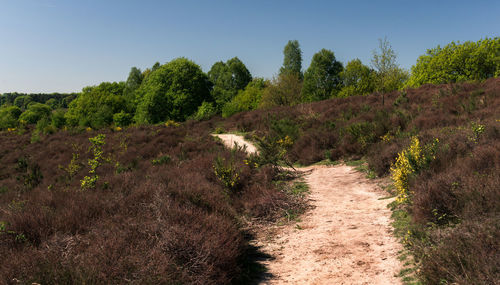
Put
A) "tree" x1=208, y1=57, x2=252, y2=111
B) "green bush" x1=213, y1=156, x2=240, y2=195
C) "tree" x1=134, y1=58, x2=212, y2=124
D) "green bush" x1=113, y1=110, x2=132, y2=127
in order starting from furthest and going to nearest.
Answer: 1. "tree" x1=208, y1=57, x2=252, y2=111
2. "green bush" x1=113, y1=110, x2=132, y2=127
3. "tree" x1=134, y1=58, x2=212, y2=124
4. "green bush" x1=213, y1=156, x2=240, y2=195

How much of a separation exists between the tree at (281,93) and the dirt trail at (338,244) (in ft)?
113

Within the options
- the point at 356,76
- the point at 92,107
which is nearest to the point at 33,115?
the point at 92,107

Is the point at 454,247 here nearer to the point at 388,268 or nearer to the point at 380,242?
the point at 388,268

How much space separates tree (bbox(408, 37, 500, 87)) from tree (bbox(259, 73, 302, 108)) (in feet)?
55.6

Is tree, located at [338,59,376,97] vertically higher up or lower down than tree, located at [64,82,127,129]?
higher up

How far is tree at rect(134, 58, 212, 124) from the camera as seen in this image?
4134cm

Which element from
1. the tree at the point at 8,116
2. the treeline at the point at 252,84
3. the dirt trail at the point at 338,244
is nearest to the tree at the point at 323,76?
the treeline at the point at 252,84

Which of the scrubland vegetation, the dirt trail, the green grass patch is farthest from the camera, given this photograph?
the green grass patch

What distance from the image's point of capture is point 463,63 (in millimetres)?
37719

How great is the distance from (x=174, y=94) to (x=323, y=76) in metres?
27.1

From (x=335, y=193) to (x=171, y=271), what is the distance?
18.7 ft

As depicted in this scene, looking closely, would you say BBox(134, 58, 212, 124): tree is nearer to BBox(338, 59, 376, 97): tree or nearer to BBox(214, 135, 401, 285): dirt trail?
BBox(338, 59, 376, 97): tree

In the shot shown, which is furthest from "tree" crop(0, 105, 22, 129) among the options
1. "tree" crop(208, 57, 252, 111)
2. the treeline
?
"tree" crop(208, 57, 252, 111)

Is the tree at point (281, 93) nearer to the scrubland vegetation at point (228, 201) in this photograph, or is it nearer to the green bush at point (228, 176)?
the scrubland vegetation at point (228, 201)
